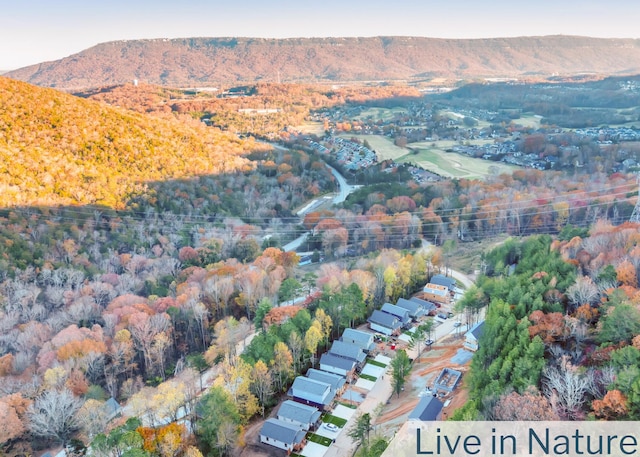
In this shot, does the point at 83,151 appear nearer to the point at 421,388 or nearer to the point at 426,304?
the point at 426,304

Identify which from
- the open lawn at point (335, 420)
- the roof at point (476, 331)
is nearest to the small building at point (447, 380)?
the roof at point (476, 331)

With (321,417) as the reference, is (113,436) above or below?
above

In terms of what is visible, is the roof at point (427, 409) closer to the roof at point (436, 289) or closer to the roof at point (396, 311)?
the roof at point (396, 311)

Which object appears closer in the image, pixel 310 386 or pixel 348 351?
pixel 310 386

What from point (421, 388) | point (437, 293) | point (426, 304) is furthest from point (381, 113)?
point (421, 388)

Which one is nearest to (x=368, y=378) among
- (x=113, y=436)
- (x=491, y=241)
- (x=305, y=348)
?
(x=305, y=348)

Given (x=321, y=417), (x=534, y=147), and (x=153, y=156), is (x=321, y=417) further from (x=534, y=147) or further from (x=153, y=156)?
(x=534, y=147)
